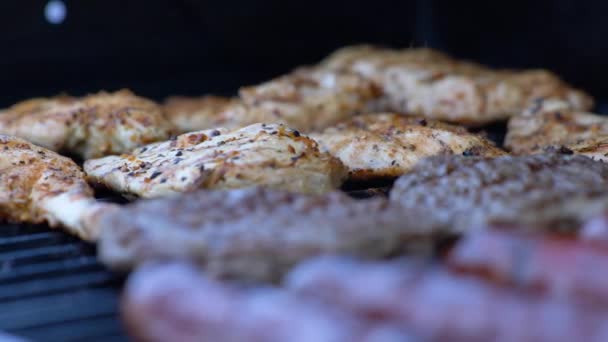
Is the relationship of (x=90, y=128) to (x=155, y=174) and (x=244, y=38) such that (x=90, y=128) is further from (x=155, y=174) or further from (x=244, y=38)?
(x=244, y=38)

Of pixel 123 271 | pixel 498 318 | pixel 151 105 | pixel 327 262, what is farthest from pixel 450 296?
pixel 151 105

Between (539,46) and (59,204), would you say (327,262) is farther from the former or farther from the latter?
(539,46)

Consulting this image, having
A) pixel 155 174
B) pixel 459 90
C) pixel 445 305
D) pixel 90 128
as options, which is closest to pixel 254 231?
pixel 445 305

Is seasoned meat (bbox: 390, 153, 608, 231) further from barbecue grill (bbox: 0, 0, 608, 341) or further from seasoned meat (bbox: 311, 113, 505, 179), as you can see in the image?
barbecue grill (bbox: 0, 0, 608, 341)

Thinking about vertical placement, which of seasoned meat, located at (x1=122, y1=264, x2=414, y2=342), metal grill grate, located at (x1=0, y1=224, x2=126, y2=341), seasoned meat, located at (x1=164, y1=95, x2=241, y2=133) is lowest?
seasoned meat, located at (x1=164, y1=95, x2=241, y2=133)

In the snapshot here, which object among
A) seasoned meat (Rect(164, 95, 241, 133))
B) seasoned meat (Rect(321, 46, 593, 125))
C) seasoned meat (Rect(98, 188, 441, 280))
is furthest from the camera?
seasoned meat (Rect(321, 46, 593, 125))

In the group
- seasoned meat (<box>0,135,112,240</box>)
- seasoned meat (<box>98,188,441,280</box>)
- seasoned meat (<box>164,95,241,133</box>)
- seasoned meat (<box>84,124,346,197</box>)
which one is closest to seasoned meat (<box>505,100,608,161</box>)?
seasoned meat (<box>84,124,346,197</box>)

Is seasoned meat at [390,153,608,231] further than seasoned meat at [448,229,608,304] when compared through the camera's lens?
Yes
